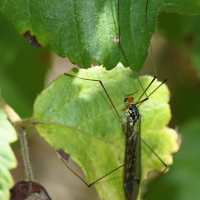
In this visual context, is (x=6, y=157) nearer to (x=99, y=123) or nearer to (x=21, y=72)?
(x=99, y=123)

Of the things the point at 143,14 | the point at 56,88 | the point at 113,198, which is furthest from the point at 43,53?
the point at 113,198

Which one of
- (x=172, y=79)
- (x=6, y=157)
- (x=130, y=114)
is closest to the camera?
(x=6, y=157)

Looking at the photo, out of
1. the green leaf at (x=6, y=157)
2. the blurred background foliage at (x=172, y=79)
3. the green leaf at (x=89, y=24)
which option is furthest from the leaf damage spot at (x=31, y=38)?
the blurred background foliage at (x=172, y=79)

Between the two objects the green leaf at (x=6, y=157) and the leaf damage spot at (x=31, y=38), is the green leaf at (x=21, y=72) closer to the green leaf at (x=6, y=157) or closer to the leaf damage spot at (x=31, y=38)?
the leaf damage spot at (x=31, y=38)

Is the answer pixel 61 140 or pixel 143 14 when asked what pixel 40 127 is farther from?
pixel 143 14

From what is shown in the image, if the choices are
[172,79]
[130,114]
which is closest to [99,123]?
[130,114]
